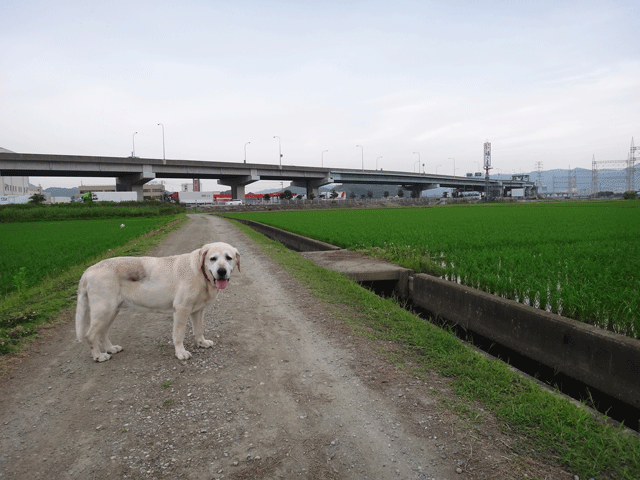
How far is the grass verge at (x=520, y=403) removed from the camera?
8.55 feet

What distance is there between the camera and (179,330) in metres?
4.55

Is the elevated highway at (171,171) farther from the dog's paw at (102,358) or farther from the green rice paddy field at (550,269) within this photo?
the dog's paw at (102,358)

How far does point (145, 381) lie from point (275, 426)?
1.69 m

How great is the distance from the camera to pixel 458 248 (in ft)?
38.4

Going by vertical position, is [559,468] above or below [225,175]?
below

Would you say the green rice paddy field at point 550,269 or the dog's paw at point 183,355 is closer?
the dog's paw at point 183,355

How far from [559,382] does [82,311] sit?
577 cm

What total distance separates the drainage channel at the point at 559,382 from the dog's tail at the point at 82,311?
16.7 feet

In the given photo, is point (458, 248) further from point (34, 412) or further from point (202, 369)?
point (34, 412)

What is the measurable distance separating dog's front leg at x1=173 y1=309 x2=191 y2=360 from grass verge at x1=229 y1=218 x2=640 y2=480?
233cm

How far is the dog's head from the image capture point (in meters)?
4.22

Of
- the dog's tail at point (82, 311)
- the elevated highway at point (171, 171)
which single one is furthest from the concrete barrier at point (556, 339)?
the elevated highway at point (171, 171)

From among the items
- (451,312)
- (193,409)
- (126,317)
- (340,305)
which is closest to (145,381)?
(193,409)

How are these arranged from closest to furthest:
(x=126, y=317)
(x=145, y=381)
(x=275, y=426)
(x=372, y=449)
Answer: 1. (x=372, y=449)
2. (x=275, y=426)
3. (x=145, y=381)
4. (x=126, y=317)
